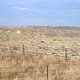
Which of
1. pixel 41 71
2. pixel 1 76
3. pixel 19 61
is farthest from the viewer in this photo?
pixel 19 61

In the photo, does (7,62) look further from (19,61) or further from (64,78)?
(64,78)

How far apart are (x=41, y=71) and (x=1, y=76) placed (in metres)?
2.43

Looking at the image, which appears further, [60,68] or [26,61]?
[26,61]

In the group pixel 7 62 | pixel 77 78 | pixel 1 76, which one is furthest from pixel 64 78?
pixel 7 62

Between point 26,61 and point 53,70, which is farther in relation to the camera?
point 26,61

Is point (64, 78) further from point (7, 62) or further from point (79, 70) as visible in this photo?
point (7, 62)

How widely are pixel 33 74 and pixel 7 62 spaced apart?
3.48 m

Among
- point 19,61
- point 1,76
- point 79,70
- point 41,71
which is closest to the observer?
point 1,76

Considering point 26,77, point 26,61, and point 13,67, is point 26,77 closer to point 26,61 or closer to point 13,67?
point 13,67

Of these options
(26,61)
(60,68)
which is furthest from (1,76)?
(26,61)

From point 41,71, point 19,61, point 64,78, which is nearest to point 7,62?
point 19,61

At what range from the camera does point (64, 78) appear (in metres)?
18.1

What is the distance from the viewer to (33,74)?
18625mm

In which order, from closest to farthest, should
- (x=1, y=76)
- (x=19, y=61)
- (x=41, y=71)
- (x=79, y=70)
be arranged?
(x=1, y=76)
(x=41, y=71)
(x=79, y=70)
(x=19, y=61)
